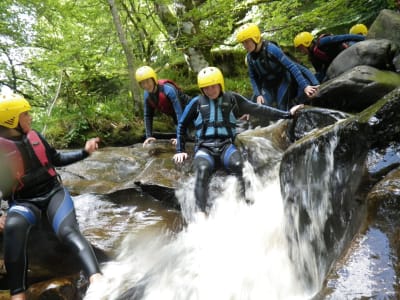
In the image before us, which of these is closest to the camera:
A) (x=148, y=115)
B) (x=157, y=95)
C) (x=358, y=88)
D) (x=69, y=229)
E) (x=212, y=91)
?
(x=69, y=229)

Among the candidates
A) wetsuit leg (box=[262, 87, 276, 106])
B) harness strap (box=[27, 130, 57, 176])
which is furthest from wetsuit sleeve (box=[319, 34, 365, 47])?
harness strap (box=[27, 130, 57, 176])

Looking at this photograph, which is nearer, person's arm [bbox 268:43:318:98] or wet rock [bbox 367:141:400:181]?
wet rock [bbox 367:141:400:181]

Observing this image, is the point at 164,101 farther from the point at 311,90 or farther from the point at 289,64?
the point at 311,90

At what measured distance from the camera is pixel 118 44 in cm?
1127

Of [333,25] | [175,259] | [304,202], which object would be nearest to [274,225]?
[304,202]

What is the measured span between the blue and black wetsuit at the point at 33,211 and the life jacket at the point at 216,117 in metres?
2.20

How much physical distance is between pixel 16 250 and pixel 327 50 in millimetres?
7512

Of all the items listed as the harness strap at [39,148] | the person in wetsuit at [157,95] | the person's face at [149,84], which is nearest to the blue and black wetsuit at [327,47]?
the person in wetsuit at [157,95]

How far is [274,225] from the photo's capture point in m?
4.72

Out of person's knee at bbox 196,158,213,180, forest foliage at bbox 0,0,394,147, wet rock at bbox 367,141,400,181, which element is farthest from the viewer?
forest foliage at bbox 0,0,394,147

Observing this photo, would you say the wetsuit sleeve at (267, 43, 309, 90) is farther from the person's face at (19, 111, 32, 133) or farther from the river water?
the person's face at (19, 111, 32, 133)

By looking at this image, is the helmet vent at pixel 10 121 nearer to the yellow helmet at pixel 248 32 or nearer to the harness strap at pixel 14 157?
the harness strap at pixel 14 157

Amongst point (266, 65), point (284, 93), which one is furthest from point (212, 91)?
point (284, 93)

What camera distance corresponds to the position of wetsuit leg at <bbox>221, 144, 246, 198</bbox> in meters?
5.31
